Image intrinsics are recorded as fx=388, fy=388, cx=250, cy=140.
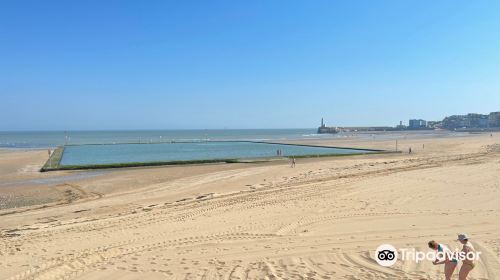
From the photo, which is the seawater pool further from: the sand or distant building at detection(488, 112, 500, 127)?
distant building at detection(488, 112, 500, 127)

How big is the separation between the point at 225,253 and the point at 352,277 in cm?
282

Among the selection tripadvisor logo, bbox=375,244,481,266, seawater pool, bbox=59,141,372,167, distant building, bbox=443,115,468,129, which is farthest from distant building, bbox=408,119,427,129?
tripadvisor logo, bbox=375,244,481,266

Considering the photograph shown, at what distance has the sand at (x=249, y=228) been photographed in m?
7.47

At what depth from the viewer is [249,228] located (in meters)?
10.5

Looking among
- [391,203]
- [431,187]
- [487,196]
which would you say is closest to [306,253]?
[391,203]

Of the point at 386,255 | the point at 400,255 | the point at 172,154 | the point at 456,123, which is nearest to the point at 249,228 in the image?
the point at 386,255

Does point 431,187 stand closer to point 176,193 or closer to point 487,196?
point 487,196

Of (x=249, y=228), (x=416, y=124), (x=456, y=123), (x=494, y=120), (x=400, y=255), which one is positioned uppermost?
(x=494, y=120)

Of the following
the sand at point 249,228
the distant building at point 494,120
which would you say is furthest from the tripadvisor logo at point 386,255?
the distant building at point 494,120

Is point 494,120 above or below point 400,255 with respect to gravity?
above

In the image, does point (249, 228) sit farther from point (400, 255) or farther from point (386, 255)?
point (400, 255)

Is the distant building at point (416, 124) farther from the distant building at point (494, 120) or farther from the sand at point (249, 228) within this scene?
the sand at point (249, 228)

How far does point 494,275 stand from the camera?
683 cm

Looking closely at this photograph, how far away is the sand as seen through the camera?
7473 mm
